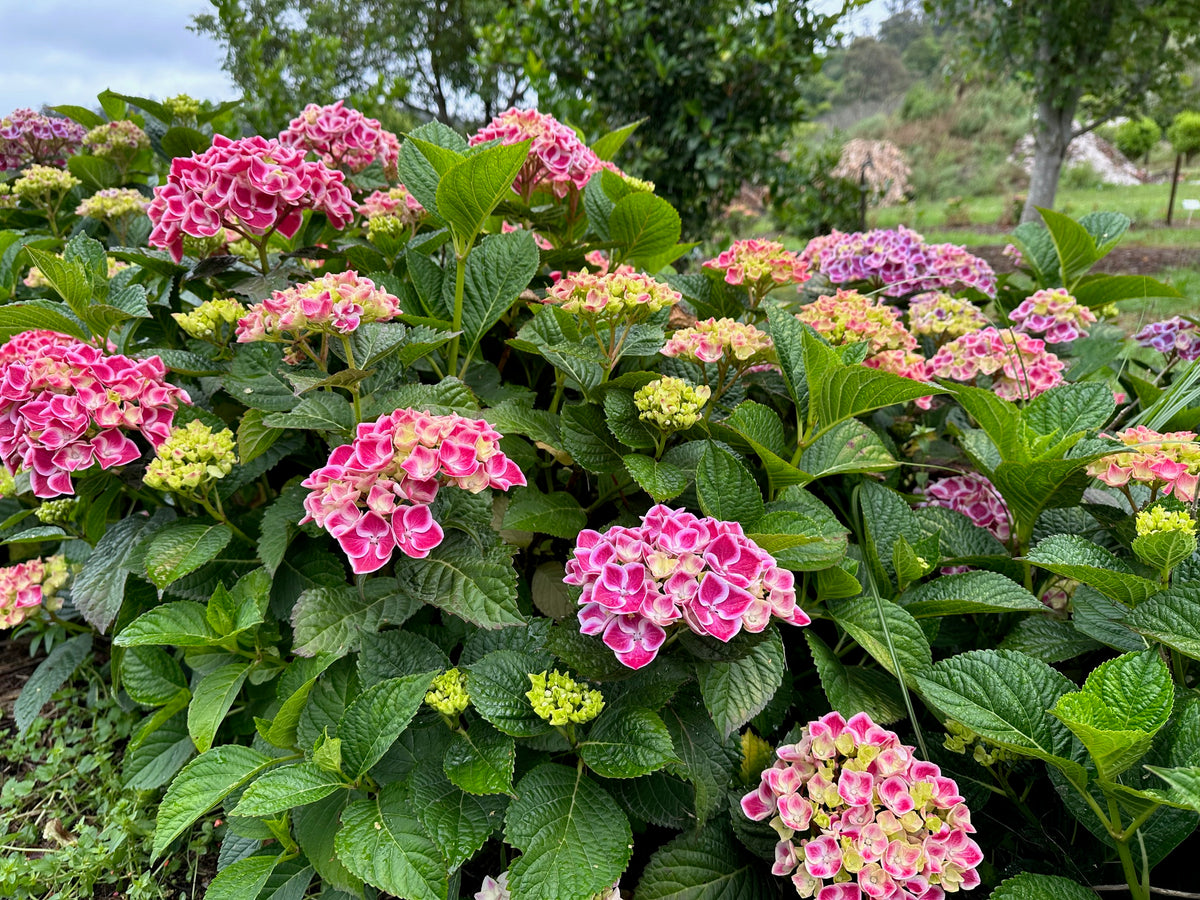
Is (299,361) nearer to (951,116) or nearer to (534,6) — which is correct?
(534,6)

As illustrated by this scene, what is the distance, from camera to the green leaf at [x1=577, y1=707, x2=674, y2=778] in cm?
93

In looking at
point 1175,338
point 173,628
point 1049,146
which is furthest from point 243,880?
point 1049,146

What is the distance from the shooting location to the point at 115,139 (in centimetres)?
216

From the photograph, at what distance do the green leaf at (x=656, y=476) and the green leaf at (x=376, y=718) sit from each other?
40 cm

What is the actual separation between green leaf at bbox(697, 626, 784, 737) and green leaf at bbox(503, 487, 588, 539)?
325mm

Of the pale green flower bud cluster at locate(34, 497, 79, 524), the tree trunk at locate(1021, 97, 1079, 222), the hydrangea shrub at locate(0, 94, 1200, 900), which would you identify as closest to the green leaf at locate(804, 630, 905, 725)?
the hydrangea shrub at locate(0, 94, 1200, 900)

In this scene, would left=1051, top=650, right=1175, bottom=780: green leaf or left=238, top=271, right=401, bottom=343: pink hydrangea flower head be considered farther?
left=238, top=271, right=401, bottom=343: pink hydrangea flower head

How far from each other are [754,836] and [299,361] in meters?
1.08

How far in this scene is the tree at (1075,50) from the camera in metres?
6.56

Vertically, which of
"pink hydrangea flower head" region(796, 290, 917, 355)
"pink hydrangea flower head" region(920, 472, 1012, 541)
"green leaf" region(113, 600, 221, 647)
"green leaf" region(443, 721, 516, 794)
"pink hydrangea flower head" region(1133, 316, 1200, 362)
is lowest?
"green leaf" region(443, 721, 516, 794)

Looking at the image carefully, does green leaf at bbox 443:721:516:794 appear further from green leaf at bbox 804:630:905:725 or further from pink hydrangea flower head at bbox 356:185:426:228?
pink hydrangea flower head at bbox 356:185:426:228

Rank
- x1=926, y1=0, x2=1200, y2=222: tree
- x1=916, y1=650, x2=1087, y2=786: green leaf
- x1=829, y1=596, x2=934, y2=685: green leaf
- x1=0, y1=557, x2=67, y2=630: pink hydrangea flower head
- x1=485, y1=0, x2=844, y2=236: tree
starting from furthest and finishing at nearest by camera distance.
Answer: x1=926, y1=0, x2=1200, y2=222: tree
x1=485, y1=0, x2=844, y2=236: tree
x1=0, y1=557, x2=67, y2=630: pink hydrangea flower head
x1=829, y1=596, x2=934, y2=685: green leaf
x1=916, y1=650, x2=1087, y2=786: green leaf

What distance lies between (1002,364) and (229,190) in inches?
63.0

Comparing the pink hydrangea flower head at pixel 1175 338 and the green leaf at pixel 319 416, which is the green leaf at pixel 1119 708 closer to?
the green leaf at pixel 319 416
